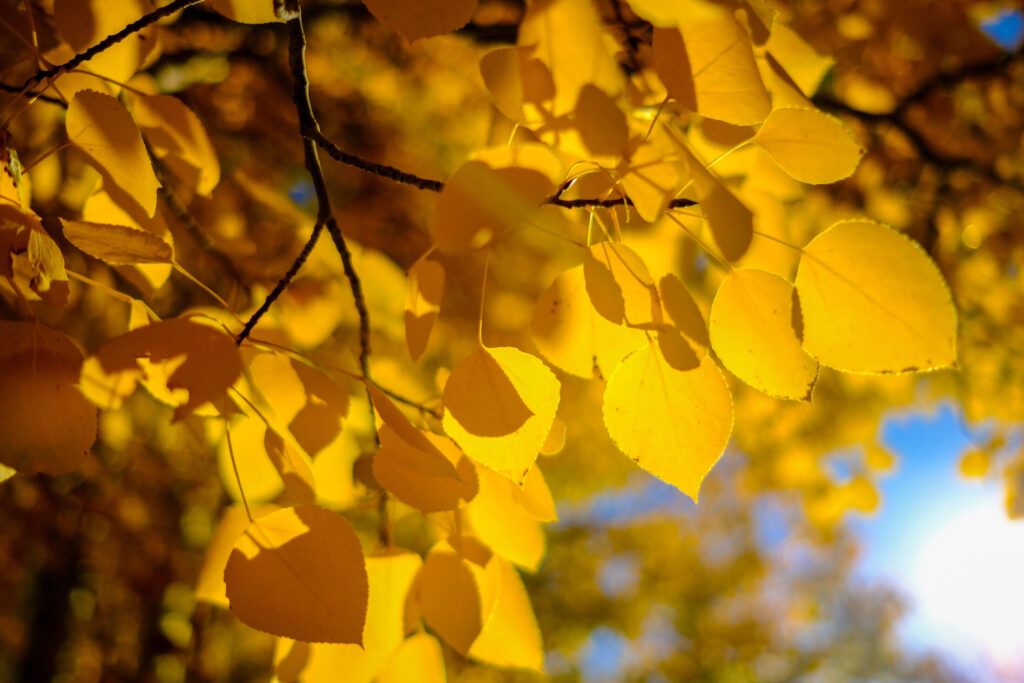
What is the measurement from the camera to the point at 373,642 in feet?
1.63

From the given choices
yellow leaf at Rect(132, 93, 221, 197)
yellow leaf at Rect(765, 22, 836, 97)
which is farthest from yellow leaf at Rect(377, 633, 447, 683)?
yellow leaf at Rect(765, 22, 836, 97)

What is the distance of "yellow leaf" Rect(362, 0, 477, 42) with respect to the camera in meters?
0.35

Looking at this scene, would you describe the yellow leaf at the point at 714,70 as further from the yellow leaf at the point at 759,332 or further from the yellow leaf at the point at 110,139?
the yellow leaf at the point at 110,139

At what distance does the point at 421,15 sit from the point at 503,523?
40cm

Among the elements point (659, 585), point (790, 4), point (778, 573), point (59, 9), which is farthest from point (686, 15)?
point (778, 573)

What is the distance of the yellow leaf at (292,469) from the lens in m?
0.45

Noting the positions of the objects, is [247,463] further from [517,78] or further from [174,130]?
[517,78]

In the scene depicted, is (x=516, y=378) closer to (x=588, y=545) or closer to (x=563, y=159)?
(x=563, y=159)

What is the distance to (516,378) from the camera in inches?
16.0

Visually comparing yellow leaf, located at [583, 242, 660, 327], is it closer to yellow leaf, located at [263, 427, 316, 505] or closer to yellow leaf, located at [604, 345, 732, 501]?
yellow leaf, located at [604, 345, 732, 501]

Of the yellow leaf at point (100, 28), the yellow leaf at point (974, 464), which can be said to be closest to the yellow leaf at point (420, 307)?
the yellow leaf at point (100, 28)

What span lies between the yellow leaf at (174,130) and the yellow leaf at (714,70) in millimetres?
441

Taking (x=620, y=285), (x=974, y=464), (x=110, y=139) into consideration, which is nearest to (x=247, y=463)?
(x=110, y=139)

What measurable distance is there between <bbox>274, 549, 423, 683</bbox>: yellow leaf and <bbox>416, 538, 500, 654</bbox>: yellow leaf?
2cm
